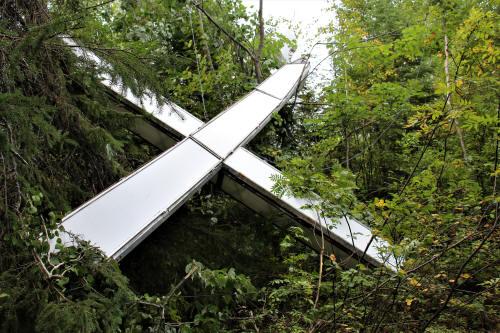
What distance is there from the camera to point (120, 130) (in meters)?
3.78

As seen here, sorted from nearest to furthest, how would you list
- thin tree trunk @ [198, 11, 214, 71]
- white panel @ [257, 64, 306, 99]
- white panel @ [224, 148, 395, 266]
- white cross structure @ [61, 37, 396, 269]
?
white cross structure @ [61, 37, 396, 269] < white panel @ [224, 148, 395, 266] < white panel @ [257, 64, 306, 99] < thin tree trunk @ [198, 11, 214, 71]

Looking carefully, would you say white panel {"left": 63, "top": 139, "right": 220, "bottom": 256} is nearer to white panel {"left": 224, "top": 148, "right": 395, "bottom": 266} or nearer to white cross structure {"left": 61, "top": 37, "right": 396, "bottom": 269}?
white cross structure {"left": 61, "top": 37, "right": 396, "bottom": 269}

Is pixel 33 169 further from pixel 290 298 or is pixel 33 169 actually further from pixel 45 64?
pixel 290 298

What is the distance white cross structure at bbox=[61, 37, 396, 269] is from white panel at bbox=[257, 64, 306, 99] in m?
0.26

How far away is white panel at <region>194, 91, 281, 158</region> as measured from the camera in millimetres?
4098

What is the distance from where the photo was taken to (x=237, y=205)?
15.1ft

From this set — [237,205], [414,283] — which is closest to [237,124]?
[237,205]

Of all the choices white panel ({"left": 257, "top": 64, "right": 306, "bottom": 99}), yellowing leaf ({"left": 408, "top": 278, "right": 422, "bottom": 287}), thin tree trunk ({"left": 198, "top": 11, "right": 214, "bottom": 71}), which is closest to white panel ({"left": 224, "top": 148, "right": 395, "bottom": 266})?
yellowing leaf ({"left": 408, "top": 278, "right": 422, "bottom": 287})

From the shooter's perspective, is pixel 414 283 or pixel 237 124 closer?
pixel 414 283

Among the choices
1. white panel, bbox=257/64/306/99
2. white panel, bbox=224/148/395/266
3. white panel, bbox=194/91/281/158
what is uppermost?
white panel, bbox=257/64/306/99

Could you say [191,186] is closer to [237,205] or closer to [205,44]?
[237,205]

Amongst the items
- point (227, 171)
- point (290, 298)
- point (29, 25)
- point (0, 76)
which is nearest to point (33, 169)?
point (0, 76)

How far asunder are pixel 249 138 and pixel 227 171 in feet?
2.10

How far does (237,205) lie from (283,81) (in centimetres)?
200
